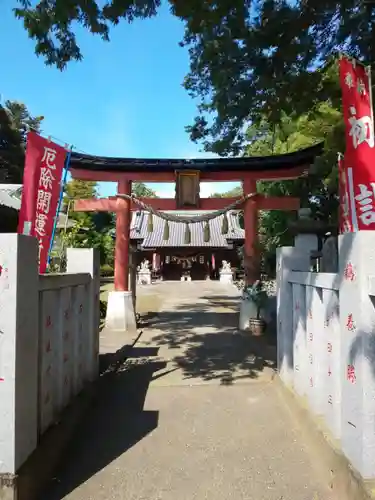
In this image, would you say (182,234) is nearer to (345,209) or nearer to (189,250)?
(189,250)

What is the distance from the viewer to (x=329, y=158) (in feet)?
29.6

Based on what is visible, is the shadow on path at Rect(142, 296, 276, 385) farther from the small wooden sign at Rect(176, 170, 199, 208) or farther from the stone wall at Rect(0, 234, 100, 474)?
the small wooden sign at Rect(176, 170, 199, 208)

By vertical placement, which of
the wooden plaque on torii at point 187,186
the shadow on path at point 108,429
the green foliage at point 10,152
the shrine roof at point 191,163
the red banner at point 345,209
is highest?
the green foliage at point 10,152

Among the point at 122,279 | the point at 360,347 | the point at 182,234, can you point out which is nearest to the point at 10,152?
the point at 182,234

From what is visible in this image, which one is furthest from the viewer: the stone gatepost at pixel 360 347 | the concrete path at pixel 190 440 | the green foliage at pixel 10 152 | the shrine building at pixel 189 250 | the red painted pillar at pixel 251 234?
the shrine building at pixel 189 250

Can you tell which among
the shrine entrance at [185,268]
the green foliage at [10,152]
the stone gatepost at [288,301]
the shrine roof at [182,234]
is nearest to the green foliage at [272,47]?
the stone gatepost at [288,301]

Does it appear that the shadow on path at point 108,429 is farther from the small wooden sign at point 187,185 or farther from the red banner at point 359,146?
the small wooden sign at point 187,185

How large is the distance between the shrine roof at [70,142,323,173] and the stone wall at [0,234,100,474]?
20.9ft

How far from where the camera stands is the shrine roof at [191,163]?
1044cm

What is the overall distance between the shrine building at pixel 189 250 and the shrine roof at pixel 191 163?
2317 cm

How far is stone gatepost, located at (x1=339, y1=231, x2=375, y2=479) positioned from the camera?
2465mm

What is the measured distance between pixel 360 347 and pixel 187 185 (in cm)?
867

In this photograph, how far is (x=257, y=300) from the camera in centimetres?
980

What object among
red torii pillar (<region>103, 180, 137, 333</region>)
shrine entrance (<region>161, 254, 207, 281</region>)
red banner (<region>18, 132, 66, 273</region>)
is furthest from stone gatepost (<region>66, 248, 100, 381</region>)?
shrine entrance (<region>161, 254, 207, 281</region>)
